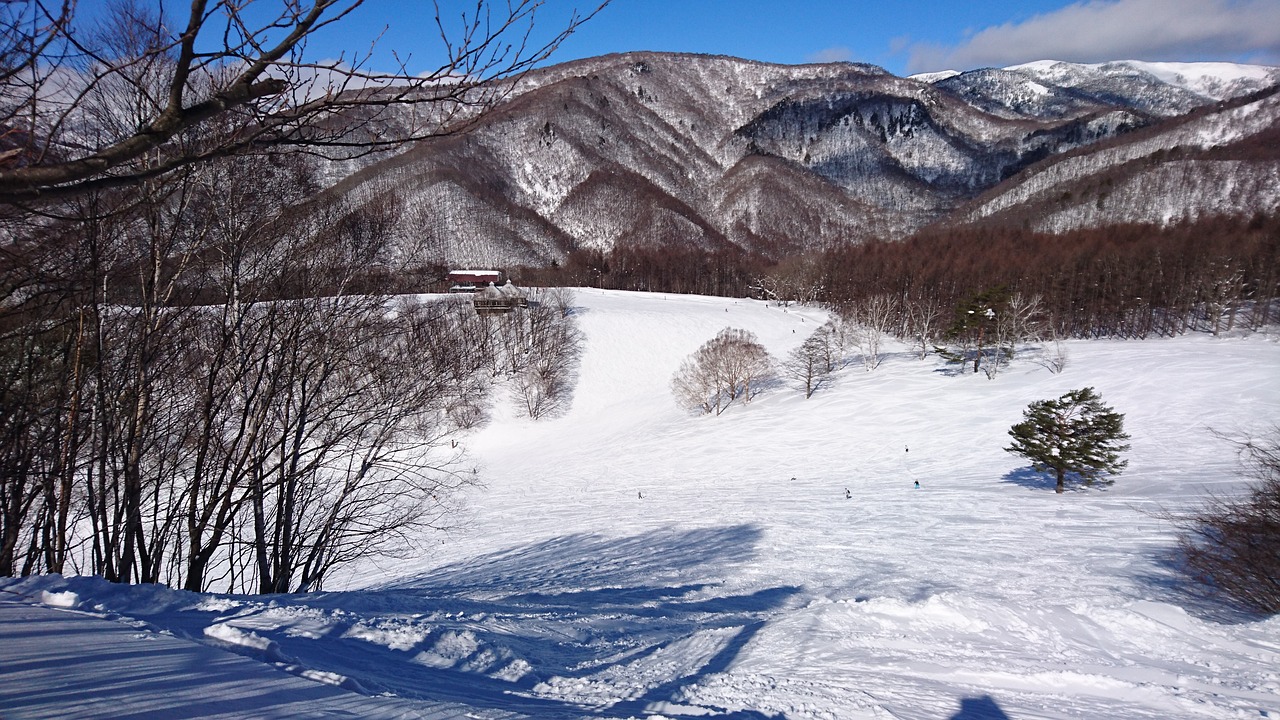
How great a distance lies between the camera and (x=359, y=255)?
7191mm

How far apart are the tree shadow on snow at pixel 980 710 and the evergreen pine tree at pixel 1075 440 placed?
1948 cm

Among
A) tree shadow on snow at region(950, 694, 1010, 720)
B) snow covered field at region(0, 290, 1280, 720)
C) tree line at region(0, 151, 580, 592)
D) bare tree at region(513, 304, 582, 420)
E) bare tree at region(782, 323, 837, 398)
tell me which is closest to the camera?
snow covered field at region(0, 290, 1280, 720)

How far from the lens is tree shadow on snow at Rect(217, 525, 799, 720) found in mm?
3844

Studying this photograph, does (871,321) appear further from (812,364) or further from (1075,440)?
(1075,440)

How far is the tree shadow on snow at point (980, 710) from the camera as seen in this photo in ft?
16.5

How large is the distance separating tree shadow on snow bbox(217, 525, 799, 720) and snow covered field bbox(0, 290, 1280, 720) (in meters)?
0.04

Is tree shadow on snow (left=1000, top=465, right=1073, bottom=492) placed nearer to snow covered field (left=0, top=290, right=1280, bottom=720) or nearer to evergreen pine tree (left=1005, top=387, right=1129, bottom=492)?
snow covered field (left=0, top=290, right=1280, bottom=720)

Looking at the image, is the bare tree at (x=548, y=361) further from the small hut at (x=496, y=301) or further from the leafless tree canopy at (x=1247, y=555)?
the leafless tree canopy at (x=1247, y=555)

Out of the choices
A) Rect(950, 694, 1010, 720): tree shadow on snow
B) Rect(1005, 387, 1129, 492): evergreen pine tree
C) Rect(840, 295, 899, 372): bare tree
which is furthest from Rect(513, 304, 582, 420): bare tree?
Rect(950, 694, 1010, 720): tree shadow on snow

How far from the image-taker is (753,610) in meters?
8.86

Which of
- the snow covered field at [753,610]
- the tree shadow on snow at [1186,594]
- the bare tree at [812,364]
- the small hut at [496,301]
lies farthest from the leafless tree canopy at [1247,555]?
the small hut at [496,301]

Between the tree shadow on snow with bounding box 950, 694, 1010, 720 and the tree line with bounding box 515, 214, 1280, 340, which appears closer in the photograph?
the tree shadow on snow with bounding box 950, 694, 1010, 720

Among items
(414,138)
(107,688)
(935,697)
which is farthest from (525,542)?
(414,138)

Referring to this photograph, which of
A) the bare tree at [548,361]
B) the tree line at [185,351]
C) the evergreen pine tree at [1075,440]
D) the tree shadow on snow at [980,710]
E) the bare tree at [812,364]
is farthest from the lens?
the bare tree at [548,361]
